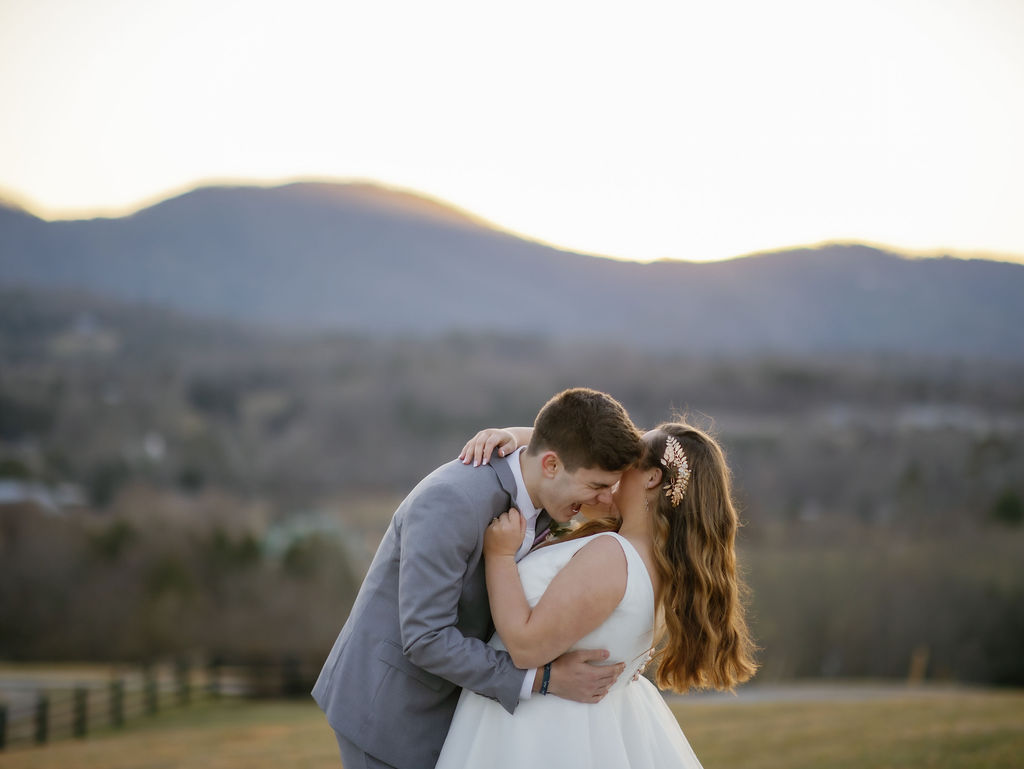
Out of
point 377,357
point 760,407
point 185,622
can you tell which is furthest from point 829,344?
point 185,622

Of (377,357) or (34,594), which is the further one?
(377,357)

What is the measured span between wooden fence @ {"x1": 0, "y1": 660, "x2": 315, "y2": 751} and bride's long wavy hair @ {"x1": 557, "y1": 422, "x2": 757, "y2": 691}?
15.6 m

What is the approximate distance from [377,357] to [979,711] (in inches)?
4043

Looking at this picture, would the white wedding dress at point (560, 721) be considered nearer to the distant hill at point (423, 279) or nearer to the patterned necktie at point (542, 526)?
the patterned necktie at point (542, 526)

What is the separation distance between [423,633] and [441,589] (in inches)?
5.6

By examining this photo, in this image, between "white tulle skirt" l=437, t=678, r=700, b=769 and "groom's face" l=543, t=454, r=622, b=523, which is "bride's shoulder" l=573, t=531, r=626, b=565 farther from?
"white tulle skirt" l=437, t=678, r=700, b=769

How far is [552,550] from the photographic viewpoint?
3.06 metres

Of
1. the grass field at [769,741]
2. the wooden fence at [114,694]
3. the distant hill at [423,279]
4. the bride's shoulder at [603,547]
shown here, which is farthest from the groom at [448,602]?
the distant hill at [423,279]

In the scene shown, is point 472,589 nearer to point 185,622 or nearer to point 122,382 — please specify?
point 185,622

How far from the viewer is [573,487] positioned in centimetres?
292

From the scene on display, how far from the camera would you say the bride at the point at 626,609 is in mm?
2924

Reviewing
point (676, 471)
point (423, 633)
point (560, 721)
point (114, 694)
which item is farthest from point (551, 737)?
point (114, 694)

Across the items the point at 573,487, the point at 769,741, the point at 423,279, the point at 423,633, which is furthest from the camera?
the point at 423,279

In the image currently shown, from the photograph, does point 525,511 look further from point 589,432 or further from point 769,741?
point 769,741
